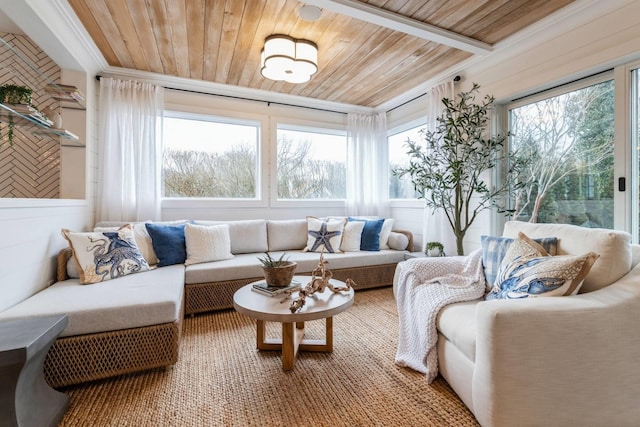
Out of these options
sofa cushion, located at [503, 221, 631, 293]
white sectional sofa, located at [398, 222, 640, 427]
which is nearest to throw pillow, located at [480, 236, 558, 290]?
sofa cushion, located at [503, 221, 631, 293]

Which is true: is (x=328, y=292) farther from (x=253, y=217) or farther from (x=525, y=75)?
(x=525, y=75)

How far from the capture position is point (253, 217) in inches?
158

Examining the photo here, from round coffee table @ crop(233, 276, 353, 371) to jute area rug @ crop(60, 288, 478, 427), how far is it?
0.07m

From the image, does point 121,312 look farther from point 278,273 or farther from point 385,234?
point 385,234

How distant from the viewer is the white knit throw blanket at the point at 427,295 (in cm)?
171

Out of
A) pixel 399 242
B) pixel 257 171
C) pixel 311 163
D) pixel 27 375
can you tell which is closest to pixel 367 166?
pixel 311 163

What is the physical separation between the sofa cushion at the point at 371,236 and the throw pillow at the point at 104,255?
7.72 feet

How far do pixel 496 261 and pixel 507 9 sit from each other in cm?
191

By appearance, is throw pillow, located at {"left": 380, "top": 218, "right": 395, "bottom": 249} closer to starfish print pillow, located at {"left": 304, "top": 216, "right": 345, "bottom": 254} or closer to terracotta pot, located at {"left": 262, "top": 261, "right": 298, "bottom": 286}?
starfish print pillow, located at {"left": 304, "top": 216, "right": 345, "bottom": 254}

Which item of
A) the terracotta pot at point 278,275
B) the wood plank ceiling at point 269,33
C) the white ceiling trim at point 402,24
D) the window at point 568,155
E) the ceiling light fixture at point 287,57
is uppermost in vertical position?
the wood plank ceiling at point 269,33

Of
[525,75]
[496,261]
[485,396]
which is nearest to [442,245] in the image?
[496,261]

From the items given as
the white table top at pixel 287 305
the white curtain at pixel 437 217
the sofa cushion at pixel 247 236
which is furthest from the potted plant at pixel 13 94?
the white curtain at pixel 437 217

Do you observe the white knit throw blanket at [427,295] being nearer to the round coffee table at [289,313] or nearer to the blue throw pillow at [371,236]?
the round coffee table at [289,313]

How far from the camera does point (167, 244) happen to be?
286cm
